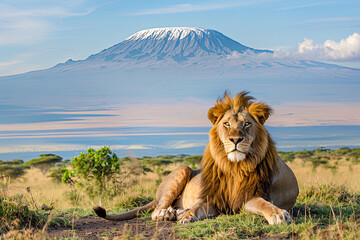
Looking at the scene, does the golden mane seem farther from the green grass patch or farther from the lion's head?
the green grass patch

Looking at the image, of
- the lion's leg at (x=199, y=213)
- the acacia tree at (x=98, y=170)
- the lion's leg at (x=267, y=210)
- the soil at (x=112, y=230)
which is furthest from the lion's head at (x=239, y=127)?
the acacia tree at (x=98, y=170)

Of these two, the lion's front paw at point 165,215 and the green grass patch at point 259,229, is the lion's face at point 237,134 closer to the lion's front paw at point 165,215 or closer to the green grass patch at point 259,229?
the green grass patch at point 259,229

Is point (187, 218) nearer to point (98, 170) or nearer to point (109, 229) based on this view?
point (109, 229)

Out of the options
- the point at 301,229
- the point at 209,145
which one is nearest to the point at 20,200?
the point at 209,145

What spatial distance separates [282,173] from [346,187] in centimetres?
355

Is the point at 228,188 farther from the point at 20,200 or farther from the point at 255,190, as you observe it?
the point at 20,200

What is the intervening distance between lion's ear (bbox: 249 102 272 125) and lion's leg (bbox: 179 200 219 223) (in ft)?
4.64

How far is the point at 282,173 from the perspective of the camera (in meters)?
7.47

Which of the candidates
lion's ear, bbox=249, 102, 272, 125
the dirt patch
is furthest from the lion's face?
the dirt patch

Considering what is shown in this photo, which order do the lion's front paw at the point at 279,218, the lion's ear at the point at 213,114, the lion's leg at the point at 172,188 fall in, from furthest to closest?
1. the lion's leg at the point at 172,188
2. the lion's ear at the point at 213,114
3. the lion's front paw at the point at 279,218

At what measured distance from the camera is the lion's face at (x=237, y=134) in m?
6.54

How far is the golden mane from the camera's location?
689cm

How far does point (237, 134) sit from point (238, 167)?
684 mm

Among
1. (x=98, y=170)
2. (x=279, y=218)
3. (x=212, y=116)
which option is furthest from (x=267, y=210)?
(x=98, y=170)
